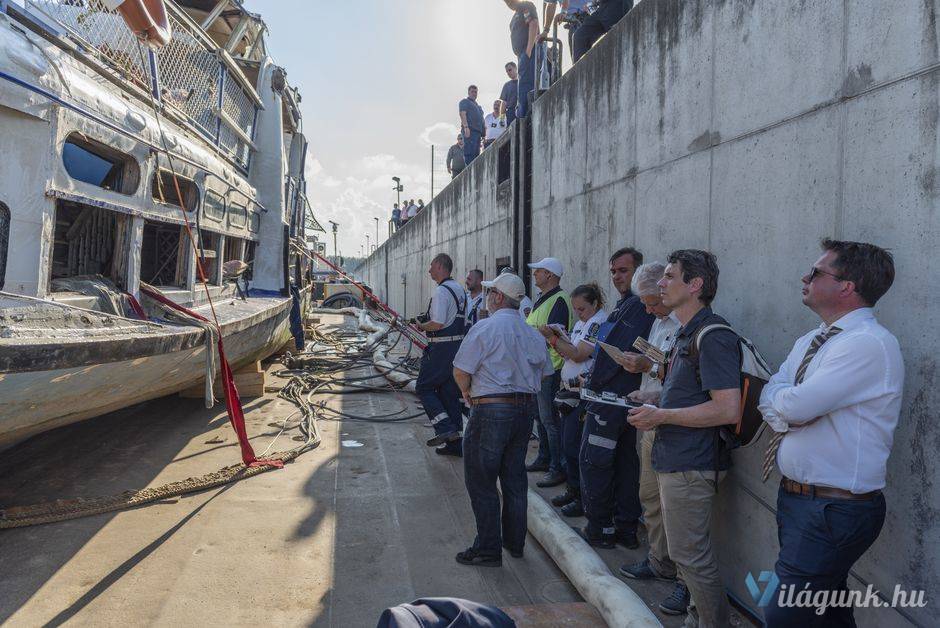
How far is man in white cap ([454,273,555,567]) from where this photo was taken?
3.73m

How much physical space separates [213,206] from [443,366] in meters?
3.34

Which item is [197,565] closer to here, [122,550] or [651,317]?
[122,550]

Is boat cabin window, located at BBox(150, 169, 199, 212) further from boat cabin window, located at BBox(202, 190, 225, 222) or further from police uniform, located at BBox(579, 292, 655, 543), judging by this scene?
police uniform, located at BBox(579, 292, 655, 543)

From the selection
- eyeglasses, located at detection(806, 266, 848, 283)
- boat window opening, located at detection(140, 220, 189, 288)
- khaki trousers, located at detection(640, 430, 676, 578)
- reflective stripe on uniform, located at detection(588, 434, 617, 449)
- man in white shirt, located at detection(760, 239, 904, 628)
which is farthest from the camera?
boat window opening, located at detection(140, 220, 189, 288)

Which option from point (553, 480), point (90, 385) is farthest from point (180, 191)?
point (553, 480)

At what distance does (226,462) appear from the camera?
558 cm

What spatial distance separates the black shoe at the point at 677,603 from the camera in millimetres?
3195

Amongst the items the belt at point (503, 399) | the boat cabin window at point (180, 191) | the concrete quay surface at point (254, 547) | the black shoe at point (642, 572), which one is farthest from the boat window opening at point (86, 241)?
the black shoe at point (642, 572)

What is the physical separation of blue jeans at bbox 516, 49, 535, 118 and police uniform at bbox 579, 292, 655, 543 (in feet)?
18.3

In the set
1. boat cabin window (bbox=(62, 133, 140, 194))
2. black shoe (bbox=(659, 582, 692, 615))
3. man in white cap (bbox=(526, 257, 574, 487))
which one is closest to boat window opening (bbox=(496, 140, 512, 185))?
man in white cap (bbox=(526, 257, 574, 487))

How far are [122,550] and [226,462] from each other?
1861mm

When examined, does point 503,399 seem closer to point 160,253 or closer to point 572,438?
point 572,438

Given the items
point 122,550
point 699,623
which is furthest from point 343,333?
point 699,623

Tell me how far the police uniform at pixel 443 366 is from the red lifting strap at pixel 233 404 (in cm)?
157
